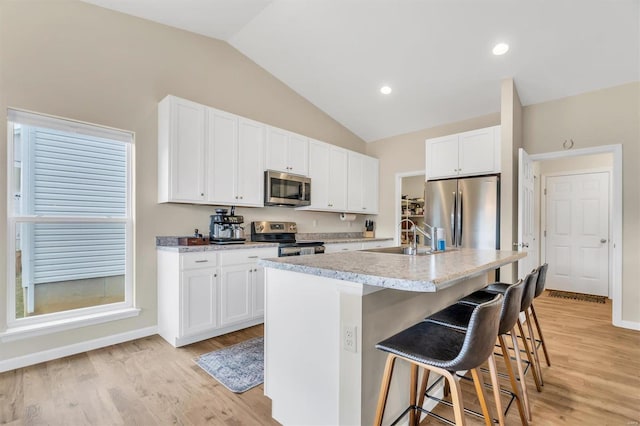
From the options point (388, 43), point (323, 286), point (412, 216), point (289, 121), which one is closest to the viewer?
point (323, 286)

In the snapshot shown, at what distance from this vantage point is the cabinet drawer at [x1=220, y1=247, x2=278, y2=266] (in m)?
3.14

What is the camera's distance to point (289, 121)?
14.9 ft

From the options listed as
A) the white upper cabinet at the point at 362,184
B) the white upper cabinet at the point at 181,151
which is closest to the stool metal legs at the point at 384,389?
the white upper cabinet at the point at 181,151

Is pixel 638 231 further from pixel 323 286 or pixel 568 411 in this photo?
pixel 323 286

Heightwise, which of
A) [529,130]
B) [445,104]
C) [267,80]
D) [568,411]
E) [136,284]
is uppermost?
[267,80]

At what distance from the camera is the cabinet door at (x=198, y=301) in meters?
2.86

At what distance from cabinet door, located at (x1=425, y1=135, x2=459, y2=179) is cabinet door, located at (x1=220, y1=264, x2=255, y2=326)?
2794 mm

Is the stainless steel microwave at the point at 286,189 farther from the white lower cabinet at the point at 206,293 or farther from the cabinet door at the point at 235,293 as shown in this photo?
the cabinet door at the point at 235,293

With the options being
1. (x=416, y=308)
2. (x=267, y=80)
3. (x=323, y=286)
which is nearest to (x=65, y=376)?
(x=323, y=286)

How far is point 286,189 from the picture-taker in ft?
13.3

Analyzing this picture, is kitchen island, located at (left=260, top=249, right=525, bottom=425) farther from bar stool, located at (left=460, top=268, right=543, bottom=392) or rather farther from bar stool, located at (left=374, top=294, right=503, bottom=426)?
bar stool, located at (left=460, top=268, right=543, bottom=392)

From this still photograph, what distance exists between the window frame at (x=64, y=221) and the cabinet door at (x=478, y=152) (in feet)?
12.8

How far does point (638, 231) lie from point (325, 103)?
4225 millimetres

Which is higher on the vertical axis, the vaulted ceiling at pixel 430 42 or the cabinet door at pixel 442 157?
the vaulted ceiling at pixel 430 42
